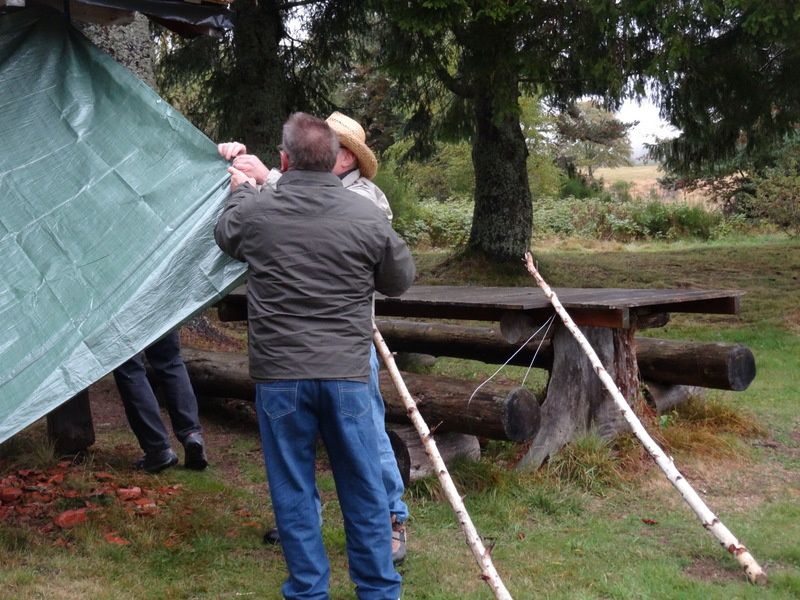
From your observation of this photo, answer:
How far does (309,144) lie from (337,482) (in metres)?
1.30

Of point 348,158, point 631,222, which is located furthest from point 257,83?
point 631,222

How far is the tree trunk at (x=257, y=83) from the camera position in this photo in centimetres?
1196

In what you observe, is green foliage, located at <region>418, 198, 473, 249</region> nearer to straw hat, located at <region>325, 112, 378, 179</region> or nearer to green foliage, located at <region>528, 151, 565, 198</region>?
green foliage, located at <region>528, 151, 565, 198</region>

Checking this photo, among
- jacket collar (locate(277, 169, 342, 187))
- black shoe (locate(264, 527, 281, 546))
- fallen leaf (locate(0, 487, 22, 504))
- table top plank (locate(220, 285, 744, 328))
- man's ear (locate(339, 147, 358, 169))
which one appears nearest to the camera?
jacket collar (locate(277, 169, 342, 187))

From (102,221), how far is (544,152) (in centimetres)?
3282

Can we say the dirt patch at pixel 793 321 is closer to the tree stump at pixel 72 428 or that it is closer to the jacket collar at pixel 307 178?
the tree stump at pixel 72 428

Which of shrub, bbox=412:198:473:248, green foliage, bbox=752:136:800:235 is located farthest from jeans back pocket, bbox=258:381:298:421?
shrub, bbox=412:198:473:248

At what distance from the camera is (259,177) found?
4465 mm

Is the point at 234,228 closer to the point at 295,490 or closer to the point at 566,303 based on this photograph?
the point at 295,490

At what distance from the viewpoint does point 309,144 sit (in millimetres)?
3637

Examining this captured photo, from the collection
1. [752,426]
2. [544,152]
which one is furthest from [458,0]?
[544,152]

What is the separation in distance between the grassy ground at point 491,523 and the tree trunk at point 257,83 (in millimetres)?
5063

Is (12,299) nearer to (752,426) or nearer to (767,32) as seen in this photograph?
(752,426)

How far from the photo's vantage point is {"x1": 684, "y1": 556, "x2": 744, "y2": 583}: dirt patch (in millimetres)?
4344
